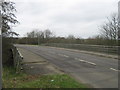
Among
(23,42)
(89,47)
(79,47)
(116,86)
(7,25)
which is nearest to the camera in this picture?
(116,86)

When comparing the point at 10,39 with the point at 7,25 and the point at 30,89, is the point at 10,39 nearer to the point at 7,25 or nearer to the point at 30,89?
the point at 7,25

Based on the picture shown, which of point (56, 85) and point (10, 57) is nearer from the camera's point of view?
point (56, 85)

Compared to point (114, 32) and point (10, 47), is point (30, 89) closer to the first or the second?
point (10, 47)

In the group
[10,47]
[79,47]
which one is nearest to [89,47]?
[79,47]

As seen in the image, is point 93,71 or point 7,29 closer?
point 93,71

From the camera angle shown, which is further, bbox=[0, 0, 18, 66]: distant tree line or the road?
bbox=[0, 0, 18, 66]: distant tree line

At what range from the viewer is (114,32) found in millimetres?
54625

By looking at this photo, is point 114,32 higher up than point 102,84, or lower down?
higher up

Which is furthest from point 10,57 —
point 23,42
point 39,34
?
point 39,34

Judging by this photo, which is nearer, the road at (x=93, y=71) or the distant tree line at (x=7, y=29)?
the road at (x=93, y=71)

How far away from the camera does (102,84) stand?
37.6ft

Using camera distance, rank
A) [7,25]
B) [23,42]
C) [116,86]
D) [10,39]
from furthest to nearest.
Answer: [23,42] → [10,39] → [7,25] → [116,86]

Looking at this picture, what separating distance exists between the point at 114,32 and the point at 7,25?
32.0 m

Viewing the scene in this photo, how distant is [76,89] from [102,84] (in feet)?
5.98
